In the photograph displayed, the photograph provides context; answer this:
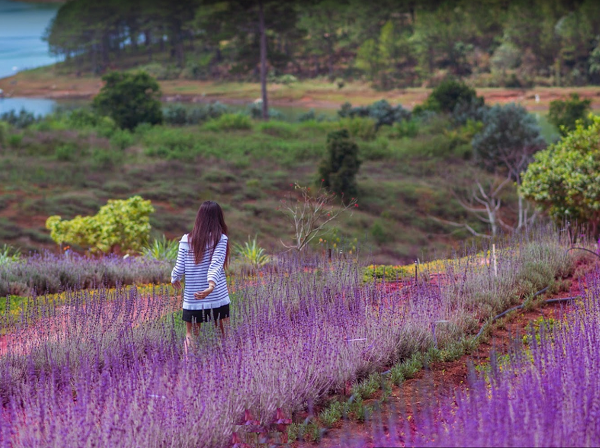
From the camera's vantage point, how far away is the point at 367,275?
748 cm

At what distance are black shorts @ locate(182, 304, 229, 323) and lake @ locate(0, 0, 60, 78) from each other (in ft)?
190

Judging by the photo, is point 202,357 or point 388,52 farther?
point 388,52

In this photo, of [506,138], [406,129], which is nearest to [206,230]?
[506,138]

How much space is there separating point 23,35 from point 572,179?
5712cm

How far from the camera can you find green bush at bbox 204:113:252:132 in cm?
4053

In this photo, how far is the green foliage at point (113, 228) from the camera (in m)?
12.6

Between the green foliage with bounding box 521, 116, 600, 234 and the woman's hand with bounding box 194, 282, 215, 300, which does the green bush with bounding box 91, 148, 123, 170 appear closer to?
the green foliage with bounding box 521, 116, 600, 234

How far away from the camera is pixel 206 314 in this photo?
505 centimetres

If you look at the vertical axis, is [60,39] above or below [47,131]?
above

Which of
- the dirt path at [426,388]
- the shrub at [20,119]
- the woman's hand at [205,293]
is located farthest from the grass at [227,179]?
the woman's hand at [205,293]

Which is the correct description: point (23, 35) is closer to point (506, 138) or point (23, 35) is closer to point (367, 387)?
point (506, 138)

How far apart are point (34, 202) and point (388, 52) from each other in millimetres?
44824

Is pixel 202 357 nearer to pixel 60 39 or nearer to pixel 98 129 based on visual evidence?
pixel 98 129

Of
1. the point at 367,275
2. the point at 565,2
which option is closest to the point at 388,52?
the point at 565,2
